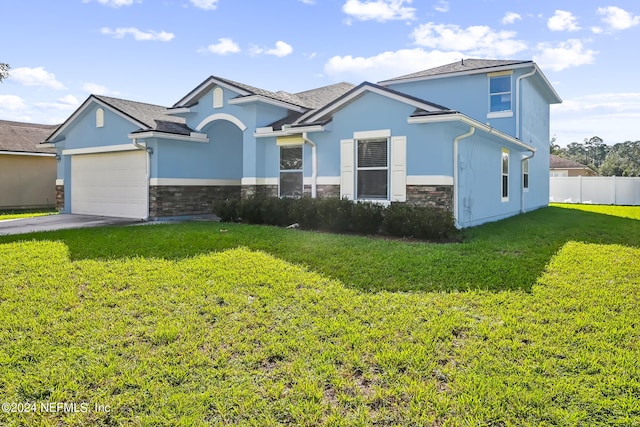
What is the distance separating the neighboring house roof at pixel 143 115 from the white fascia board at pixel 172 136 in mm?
109

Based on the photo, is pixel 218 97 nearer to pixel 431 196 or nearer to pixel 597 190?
pixel 431 196

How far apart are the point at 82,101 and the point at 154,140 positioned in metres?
4.25

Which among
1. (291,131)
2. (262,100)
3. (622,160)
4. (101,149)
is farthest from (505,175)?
(622,160)

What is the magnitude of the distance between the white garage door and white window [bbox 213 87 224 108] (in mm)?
2891

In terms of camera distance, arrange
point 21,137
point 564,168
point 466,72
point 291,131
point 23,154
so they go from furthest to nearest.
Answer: point 564,168 → point 21,137 → point 23,154 → point 466,72 → point 291,131

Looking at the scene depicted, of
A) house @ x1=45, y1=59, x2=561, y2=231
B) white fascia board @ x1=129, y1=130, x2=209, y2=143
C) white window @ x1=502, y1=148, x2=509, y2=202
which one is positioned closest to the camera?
house @ x1=45, y1=59, x2=561, y2=231

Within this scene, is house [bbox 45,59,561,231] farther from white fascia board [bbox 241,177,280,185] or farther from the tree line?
the tree line

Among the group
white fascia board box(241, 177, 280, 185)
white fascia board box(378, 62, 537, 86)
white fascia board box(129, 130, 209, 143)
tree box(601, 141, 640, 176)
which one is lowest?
white fascia board box(241, 177, 280, 185)

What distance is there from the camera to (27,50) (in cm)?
1464

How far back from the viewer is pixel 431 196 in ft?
37.0

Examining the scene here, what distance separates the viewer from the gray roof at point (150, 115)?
14.6 meters

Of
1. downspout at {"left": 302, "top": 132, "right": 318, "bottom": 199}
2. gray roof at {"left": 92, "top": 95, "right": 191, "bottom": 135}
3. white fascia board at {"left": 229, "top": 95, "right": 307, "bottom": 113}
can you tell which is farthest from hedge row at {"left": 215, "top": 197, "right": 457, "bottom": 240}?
gray roof at {"left": 92, "top": 95, "right": 191, "bottom": 135}

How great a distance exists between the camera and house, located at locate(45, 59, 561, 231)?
11.5m

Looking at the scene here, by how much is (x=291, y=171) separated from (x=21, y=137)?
15837 mm
